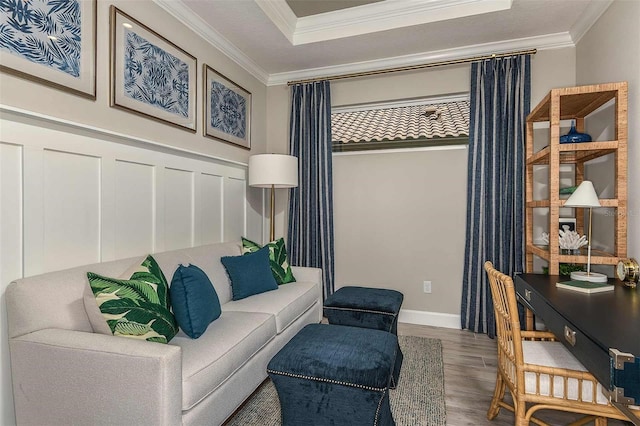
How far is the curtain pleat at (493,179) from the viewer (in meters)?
3.03

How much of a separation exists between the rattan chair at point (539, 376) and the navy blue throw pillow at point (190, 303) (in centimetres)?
146

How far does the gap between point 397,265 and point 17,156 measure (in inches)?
121

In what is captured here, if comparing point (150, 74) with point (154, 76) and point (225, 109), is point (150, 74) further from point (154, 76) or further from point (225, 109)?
point (225, 109)

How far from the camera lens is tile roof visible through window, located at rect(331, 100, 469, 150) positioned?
3441mm

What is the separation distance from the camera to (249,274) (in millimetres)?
2600

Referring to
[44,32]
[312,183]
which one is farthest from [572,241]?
[44,32]

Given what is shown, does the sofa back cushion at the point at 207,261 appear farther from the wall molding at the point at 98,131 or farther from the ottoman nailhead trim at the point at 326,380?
the ottoman nailhead trim at the point at 326,380

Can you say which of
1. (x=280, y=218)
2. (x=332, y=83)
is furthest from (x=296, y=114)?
(x=280, y=218)

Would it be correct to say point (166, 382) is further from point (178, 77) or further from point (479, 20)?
point (479, 20)

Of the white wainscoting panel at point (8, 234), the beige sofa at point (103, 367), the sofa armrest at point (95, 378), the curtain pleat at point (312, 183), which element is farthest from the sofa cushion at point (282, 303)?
the white wainscoting panel at point (8, 234)

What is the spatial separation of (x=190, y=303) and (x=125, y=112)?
1.30m

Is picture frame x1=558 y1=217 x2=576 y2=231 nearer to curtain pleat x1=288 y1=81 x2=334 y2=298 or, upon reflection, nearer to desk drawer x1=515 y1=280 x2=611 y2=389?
desk drawer x1=515 y1=280 x2=611 y2=389

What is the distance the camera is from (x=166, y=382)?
1.26 meters

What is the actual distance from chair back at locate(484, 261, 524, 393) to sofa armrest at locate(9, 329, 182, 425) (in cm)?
137
